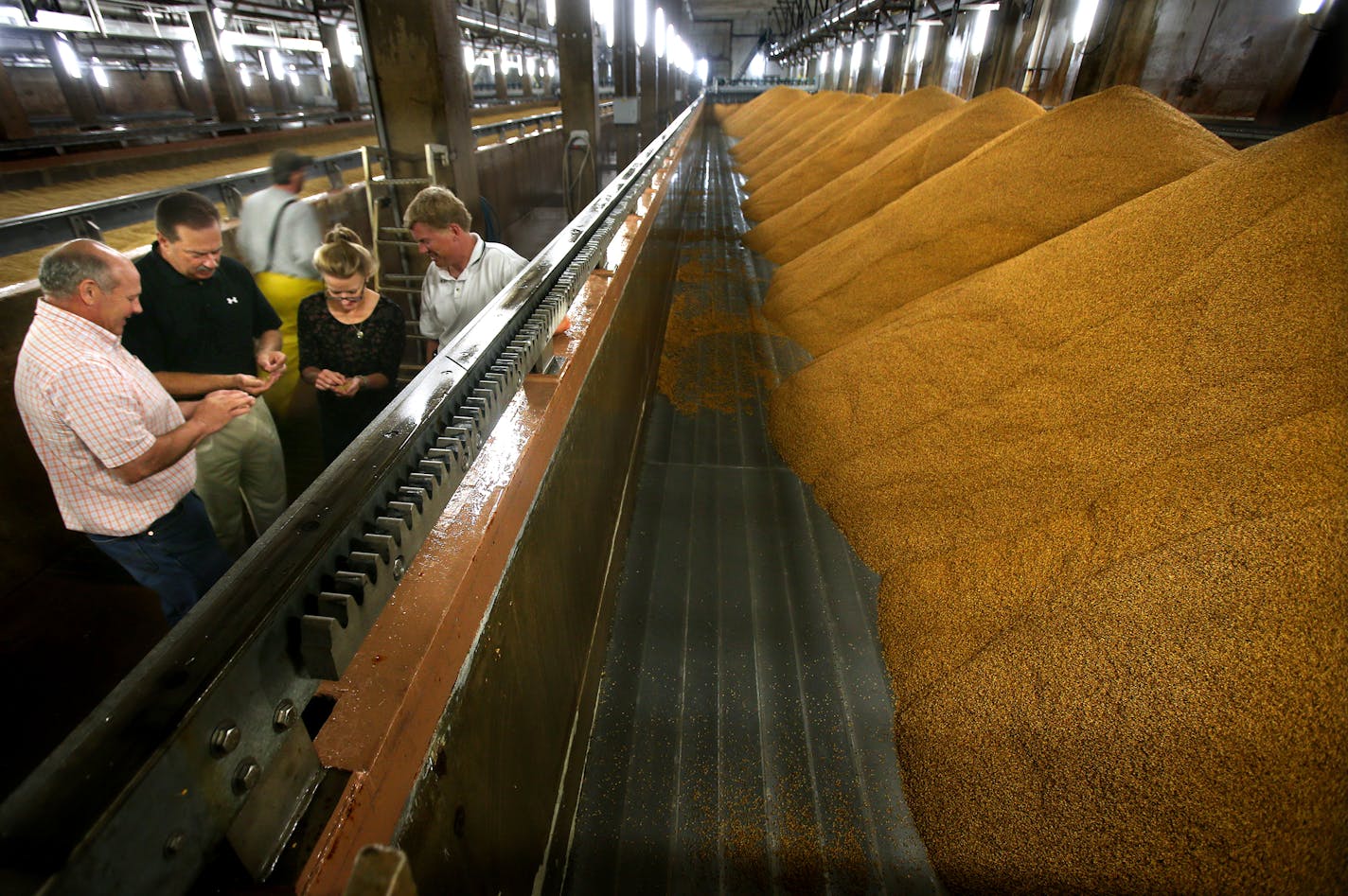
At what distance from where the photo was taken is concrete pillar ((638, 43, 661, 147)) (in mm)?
14617

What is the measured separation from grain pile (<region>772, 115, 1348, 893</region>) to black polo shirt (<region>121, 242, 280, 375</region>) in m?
2.39

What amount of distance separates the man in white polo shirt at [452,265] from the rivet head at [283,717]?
1943 mm

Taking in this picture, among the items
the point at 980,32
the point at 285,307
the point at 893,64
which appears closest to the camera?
the point at 285,307

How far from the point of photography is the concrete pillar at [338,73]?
12.7 m

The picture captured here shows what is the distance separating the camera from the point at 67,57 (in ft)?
40.4

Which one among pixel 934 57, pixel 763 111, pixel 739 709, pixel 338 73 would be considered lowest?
pixel 739 709

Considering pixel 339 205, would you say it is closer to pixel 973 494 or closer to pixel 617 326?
pixel 617 326

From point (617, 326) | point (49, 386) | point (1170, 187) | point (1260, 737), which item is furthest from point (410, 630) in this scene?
point (1170, 187)

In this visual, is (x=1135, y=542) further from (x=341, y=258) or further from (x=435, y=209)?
(x=341, y=258)

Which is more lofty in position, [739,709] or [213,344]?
[213,344]

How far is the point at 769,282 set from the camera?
5059mm

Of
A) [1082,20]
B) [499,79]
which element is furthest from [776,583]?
[499,79]

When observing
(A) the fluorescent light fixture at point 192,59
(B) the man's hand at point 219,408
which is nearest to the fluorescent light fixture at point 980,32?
(B) the man's hand at point 219,408

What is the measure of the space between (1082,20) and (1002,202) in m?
7.71
